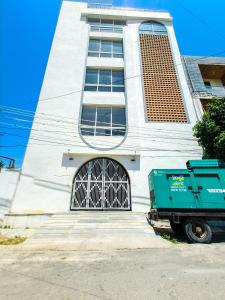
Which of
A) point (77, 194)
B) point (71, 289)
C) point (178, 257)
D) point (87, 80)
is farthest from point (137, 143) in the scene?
point (71, 289)

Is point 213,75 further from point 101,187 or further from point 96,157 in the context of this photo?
point 101,187

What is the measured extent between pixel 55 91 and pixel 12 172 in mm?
6794

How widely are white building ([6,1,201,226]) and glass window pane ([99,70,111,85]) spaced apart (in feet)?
0.27

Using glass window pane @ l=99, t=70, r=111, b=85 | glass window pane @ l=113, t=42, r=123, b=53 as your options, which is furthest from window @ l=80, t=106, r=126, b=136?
glass window pane @ l=113, t=42, r=123, b=53

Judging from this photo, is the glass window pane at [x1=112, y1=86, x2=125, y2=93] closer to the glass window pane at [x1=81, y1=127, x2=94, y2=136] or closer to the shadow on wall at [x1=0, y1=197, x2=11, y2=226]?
the glass window pane at [x1=81, y1=127, x2=94, y2=136]

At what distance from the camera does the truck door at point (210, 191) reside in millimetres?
7148

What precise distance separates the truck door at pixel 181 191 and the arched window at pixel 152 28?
16.1 meters

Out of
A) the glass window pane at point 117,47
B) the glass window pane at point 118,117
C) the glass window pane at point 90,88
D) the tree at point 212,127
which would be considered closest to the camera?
the tree at point 212,127

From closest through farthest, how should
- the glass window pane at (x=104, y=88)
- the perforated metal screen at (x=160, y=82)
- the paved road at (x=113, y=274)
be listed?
the paved road at (x=113, y=274) < the perforated metal screen at (x=160, y=82) < the glass window pane at (x=104, y=88)

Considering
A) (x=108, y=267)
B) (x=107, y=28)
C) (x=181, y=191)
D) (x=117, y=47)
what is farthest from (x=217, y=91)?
(x=108, y=267)

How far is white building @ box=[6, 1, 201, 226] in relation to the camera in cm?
1094

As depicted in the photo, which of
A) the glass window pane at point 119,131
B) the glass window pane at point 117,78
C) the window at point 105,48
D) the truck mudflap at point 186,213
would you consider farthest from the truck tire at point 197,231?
the window at point 105,48

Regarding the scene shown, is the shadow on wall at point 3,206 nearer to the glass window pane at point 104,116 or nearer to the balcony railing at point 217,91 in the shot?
the glass window pane at point 104,116

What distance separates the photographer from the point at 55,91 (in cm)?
1366
